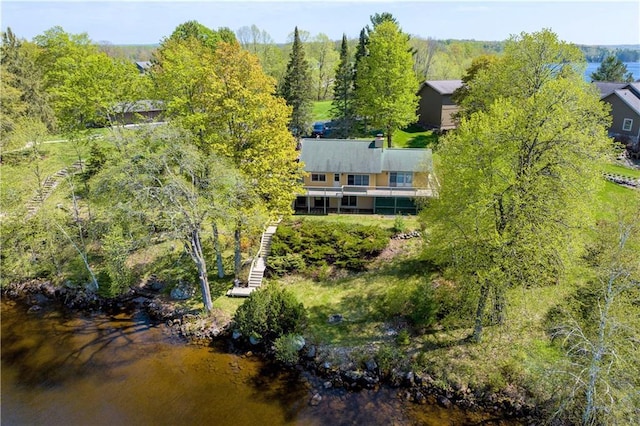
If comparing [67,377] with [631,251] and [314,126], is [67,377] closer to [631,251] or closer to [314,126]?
[631,251]

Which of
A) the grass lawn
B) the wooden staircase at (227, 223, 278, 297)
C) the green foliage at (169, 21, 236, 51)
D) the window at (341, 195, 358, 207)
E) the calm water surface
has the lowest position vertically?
the calm water surface

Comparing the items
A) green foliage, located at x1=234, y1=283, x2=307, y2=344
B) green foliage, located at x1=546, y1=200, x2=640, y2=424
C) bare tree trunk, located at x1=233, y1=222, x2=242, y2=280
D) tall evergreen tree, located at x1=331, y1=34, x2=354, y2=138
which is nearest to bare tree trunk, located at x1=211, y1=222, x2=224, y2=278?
bare tree trunk, located at x1=233, y1=222, x2=242, y2=280

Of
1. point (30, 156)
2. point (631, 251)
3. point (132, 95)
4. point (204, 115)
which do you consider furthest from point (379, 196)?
point (30, 156)

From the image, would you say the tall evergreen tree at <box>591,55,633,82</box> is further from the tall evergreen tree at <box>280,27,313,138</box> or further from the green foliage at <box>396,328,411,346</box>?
the green foliage at <box>396,328,411,346</box>

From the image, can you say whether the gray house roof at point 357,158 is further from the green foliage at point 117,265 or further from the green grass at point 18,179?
the green grass at point 18,179

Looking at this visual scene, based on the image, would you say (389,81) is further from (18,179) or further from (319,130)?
(18,179)

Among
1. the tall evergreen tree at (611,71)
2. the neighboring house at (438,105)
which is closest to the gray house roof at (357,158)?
the neighboring house at (438,105)
